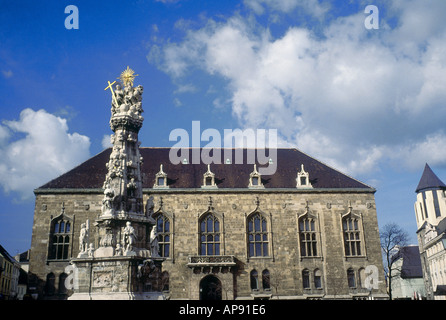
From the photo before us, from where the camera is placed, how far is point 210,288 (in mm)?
32844

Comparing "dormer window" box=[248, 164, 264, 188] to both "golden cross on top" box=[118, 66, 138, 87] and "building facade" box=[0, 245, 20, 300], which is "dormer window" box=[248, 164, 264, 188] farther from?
"building facade" box=[0, 245, 20, 300]

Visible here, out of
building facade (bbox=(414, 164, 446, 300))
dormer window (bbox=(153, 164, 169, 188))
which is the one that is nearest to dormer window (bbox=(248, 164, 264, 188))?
dormer window (bbox=(153, 164, 169, 188))

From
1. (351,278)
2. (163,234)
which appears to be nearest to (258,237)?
(163,234)

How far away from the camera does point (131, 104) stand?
18953mm

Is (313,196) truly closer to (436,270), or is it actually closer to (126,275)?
(126,275)

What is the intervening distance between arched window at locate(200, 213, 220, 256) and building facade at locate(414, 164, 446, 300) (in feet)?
118

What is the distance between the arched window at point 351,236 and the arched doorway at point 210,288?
11709mm

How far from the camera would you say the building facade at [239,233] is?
32.7 metres

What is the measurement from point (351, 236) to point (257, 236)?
334 inches

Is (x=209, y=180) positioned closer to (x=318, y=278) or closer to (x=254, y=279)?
(x=254, y=279)

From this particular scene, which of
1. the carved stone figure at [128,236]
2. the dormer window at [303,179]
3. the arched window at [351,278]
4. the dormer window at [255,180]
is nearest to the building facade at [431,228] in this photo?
the arched window at [351,278]

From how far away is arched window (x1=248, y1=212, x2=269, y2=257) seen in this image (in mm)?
34344

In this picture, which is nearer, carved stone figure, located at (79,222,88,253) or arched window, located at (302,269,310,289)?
carved stone figure, located at (79,222,88,253)

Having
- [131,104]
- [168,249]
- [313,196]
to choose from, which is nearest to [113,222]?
[131,104]
